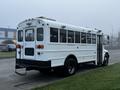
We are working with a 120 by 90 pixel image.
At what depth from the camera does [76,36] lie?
1119 centimetres

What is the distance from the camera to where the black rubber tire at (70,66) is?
406 inches

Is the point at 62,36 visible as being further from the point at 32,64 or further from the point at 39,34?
the point at 32,64

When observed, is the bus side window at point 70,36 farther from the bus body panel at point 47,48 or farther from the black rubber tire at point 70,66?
the black rubber tire at point 70,66

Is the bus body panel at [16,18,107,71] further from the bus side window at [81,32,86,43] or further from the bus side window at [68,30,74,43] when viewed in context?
the bus side window at [81,32,86,43]

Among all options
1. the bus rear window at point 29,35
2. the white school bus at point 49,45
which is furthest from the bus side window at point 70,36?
the bus rear window at point 29,35

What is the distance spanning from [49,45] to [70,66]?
2.10 meters

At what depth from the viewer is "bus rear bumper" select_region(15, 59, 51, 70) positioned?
914 centimetres

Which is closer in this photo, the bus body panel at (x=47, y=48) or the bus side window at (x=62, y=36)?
the bus body panel at (x=47, y=48)

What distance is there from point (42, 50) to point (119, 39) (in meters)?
64.2

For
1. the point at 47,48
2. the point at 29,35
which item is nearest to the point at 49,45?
the point at 47,48

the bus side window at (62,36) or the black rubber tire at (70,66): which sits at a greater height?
the bus side window at (62,36)

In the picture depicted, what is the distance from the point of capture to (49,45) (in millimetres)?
9328

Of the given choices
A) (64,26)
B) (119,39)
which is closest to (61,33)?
(64,26)

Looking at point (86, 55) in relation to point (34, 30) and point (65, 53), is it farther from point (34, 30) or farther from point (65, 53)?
point (34, 30)
